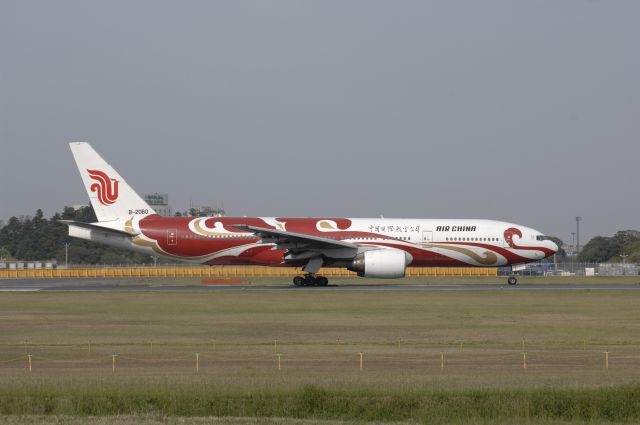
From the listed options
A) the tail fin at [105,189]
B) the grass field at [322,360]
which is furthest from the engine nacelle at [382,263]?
the tail fin at [105,189]

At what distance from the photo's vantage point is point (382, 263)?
4675 cm

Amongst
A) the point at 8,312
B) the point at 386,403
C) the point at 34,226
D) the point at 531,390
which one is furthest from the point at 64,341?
the point at 34,226

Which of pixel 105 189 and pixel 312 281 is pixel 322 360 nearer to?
pixel 312 281

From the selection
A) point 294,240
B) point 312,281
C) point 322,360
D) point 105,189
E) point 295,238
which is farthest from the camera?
point 105,189

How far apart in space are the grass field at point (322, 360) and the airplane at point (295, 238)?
28.1ft

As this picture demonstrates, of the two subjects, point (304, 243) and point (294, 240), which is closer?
point (294, 240)

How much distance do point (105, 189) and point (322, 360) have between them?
3064 centimetres

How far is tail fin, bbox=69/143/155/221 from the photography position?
49.8 meters

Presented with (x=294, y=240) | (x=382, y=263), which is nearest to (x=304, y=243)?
(x=294, y=240)

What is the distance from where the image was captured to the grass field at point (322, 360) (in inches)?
650

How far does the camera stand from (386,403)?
16750mm

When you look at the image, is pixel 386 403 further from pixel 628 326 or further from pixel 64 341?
pixel 628 326

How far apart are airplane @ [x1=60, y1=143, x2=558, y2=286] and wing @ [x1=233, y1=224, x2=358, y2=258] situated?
2.0 inches

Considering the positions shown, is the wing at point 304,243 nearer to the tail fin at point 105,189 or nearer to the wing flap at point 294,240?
the wing flap at point 294,240
